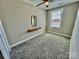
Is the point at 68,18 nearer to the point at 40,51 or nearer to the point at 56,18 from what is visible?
the point at 56,18

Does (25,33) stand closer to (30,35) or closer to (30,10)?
(30,35)

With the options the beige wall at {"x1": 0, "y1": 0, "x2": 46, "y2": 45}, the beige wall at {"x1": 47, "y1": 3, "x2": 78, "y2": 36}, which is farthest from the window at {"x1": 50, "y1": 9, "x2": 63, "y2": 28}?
the beige wall at {"x1": 0, "y1": 0, "x2": 46, "y2": 45}

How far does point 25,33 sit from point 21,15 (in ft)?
3.79

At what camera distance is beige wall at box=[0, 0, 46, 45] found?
2680 mm

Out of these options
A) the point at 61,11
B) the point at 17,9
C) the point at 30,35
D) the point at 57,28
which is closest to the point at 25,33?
the point at 30,35

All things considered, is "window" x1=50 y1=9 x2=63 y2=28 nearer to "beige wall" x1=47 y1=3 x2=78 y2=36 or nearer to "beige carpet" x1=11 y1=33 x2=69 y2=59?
"beige wall" x1=47 y1=3 x2=78 y2=36

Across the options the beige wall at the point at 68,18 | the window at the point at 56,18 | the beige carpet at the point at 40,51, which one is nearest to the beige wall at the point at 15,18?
the beige carpet at the point at 40,51

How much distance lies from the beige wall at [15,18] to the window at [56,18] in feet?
8.37

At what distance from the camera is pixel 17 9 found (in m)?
3.21

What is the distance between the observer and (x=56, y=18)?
5.47 metres

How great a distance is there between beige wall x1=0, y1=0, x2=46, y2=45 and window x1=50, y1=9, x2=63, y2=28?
255 centimetres

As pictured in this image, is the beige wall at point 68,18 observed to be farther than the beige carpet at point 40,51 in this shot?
Yes

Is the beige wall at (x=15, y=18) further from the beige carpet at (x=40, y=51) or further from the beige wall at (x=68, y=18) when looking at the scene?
the beige wall at (x=68, y=18)

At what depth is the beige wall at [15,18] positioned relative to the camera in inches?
106
